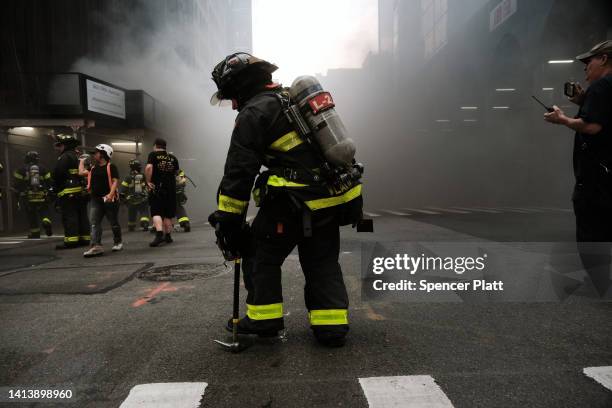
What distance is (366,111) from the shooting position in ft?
125

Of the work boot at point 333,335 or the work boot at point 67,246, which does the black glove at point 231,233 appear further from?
the work boot at point 67,246

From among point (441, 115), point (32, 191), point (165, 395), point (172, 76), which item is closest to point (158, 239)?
point (32, 191)

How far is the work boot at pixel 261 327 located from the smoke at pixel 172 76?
626 inches

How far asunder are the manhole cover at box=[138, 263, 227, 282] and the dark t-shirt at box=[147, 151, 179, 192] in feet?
8.70

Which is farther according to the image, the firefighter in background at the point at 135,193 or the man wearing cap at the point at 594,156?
the firefighter in background at the point at 135,193

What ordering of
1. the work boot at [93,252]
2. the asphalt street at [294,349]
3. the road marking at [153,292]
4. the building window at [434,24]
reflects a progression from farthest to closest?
the building window at [434,24]
the work boot at [93,252]
the road marking at [153,292]
the asphalt street at [294,349]

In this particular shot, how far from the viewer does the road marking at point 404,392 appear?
2.10m

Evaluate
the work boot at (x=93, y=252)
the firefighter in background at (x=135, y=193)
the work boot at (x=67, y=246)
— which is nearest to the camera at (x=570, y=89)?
the work boot at (x=93, y=252)

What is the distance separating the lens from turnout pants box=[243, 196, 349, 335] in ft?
9.50

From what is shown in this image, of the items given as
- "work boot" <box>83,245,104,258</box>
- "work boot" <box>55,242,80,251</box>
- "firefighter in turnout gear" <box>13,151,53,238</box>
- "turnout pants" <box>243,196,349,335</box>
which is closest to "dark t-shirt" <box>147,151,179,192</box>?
"work boot" <box>83,245,104,258</box>

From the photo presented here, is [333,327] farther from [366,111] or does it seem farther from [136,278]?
[366,111]

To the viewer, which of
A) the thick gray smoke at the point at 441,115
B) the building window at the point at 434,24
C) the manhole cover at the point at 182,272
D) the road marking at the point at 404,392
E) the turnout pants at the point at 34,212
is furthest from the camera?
the building window at the point at 434,24

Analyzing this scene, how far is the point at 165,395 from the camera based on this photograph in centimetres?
224

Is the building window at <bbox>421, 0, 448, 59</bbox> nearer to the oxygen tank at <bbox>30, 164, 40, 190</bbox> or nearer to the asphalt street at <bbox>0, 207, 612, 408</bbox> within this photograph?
the oxygen tank at <bbox>30, 164, 40, 190</bbox>
